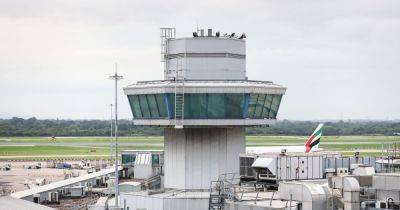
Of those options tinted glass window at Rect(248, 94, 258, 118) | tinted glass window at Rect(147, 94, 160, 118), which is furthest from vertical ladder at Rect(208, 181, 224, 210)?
tinted glass window at Rect(147, 94, 160, 118)

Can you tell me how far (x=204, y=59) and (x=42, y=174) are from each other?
11536 cm

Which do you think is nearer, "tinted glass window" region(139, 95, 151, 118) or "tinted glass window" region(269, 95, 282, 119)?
"tinted glass window" region(139, 95, 151, 118)

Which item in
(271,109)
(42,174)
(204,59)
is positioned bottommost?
(42,174)

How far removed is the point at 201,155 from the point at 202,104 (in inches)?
215

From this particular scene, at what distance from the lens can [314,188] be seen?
4197 cm

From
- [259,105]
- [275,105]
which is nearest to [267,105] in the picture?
[259,105]

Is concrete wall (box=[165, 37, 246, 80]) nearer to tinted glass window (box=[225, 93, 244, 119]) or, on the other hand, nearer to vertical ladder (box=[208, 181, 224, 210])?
tinted glass window (box=[225, 93, 244, 119])

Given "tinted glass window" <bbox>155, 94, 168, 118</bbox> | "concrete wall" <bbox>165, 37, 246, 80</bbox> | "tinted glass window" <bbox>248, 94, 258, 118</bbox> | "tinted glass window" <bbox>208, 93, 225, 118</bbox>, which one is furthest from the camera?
"concrete wall" <bbox>165, 37, 246, 80</bbox>

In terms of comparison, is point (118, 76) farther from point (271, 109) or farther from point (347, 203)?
point (347, 203)

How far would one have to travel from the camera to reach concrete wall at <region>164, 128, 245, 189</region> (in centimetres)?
5919

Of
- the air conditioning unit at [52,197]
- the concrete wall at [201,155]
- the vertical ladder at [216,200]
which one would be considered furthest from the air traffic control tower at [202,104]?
the air conditioning unit at [52,197]

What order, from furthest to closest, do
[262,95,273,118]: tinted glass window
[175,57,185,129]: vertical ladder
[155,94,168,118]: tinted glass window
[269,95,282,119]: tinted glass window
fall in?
[269,95,282,119]: tinted glass window < [262,95,273,118]: tinted glass window < [155,94,168,118]: tinted glass window < [175,57,185,129]: vertical ladder

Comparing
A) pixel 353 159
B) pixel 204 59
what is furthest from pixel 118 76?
pixel 353 159

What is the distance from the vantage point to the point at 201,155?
59406mm
